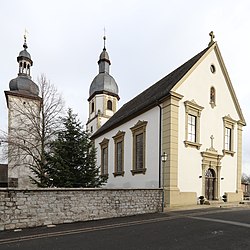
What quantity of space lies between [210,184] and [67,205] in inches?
439

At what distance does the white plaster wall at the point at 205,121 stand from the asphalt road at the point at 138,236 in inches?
245

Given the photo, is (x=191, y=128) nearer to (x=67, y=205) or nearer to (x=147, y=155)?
(x=147, y=155)

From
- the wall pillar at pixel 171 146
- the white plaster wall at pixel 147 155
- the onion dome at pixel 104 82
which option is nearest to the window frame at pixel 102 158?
the white plaster wall at pixel 147 155

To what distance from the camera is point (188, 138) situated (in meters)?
17.4

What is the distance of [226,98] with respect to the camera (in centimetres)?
2089

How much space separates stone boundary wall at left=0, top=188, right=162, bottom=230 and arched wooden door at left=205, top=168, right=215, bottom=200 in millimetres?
5639

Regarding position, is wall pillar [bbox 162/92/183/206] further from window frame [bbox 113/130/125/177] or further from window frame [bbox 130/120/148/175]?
window frame [bbox 113/130/125/177]

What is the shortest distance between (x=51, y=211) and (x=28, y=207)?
95 cm

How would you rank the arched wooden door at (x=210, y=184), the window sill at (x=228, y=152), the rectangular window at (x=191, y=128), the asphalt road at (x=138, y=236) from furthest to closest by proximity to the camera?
the window sill at (x=228, y=152) < the arched wooden door at (x=210, y=184) < the rectangular window at (x=191, y=128) < the asphalt road at (x=138, y=236)

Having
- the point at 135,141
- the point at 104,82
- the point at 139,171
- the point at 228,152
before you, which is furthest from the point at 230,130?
the point at 104,82

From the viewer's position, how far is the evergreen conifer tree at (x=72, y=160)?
1566 centimetres

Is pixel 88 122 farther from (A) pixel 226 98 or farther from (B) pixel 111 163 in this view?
(A) pixel 226 98

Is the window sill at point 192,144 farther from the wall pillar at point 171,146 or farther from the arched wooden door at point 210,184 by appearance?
the arched wooden door at point 210,184

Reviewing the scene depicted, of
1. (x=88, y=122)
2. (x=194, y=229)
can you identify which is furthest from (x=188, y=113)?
(x=88, y=122)
